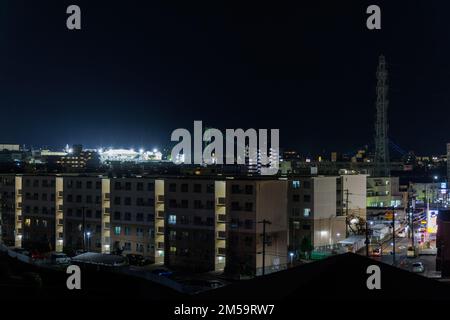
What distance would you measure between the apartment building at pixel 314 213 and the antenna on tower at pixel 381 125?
628 inches

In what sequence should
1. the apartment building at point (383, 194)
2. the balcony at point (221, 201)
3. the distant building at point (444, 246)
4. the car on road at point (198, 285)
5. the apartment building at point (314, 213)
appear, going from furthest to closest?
the apartment building at point (383, 194) → the apartment building at point (314, 213) → the balcony at point (221, 201) → the distant building at point (444, 246) → the car on road at point (198, 285)

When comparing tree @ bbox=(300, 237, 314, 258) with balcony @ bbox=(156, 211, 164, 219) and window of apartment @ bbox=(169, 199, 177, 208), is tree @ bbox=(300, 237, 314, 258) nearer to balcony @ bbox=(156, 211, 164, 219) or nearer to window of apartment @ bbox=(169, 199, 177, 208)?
window of apartment @ bbox=(169, 199, 177, 208)

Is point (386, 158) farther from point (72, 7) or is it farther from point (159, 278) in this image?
point (72, 7)

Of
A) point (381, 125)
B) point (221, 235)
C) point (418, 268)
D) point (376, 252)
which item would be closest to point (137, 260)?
point (221, 235)

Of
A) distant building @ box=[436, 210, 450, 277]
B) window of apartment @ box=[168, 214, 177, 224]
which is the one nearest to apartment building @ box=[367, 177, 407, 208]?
distant building @ box=[436, 210, 450, 277]

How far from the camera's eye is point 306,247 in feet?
44.4

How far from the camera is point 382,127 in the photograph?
3150 cm

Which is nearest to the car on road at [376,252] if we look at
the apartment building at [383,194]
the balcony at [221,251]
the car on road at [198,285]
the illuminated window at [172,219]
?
the balcony at [221,251]

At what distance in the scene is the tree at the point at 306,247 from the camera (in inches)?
526

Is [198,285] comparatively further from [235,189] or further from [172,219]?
[172,219]

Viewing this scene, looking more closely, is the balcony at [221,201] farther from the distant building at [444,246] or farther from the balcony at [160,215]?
the distant building at [444,246]

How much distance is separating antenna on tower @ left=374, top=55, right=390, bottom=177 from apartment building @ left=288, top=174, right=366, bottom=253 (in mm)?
15957

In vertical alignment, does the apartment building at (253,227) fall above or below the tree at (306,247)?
above
